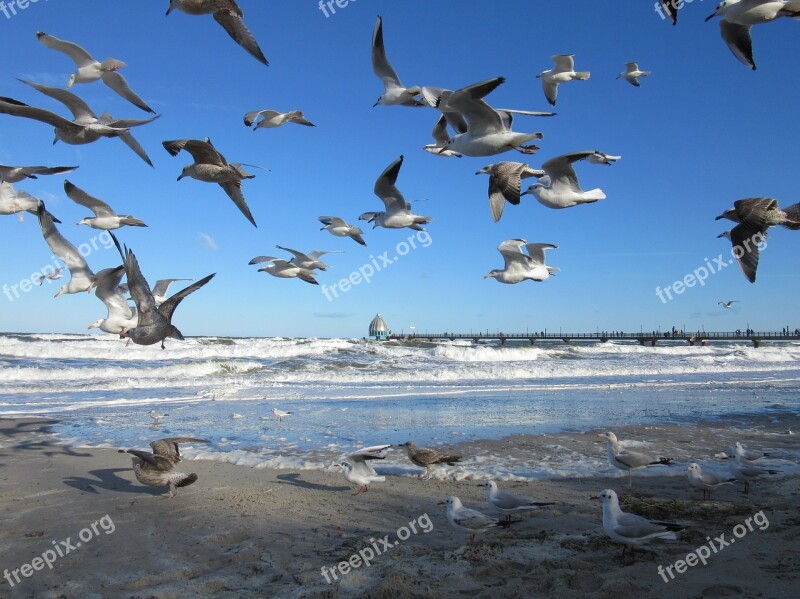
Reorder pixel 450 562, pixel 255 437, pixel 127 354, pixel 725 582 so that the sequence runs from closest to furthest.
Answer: pixel 725 582 < pixel 450 562 < pixel 255 437 < pixel 127 354

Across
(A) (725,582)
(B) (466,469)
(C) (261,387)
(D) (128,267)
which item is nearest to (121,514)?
(D) (128,267)

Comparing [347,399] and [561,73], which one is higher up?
[561,73]

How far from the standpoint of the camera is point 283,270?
8.44 m

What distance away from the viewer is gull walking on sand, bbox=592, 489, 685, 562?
4438 mm

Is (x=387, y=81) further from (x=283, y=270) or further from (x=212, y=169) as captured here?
(x=283, y=270)

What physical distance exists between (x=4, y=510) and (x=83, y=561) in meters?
1.93

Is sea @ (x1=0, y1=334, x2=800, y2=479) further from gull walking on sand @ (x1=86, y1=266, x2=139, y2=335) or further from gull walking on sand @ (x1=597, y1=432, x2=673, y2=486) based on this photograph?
gull walking on sand @ (x1=86, y1=266, x2=139, y2=335)

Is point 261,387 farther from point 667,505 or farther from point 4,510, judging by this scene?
point 667,505

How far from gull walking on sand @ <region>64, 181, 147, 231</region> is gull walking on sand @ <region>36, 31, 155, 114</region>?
124 cm

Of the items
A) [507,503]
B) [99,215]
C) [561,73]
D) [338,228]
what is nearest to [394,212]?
[338,228]

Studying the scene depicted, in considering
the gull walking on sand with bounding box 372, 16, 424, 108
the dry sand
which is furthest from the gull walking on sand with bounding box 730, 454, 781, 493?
the gull walking on sand with bounding box 372, 16, 424, 108

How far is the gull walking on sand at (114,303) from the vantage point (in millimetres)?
7792

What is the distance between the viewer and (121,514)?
5.92 m

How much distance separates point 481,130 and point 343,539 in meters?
4.05
